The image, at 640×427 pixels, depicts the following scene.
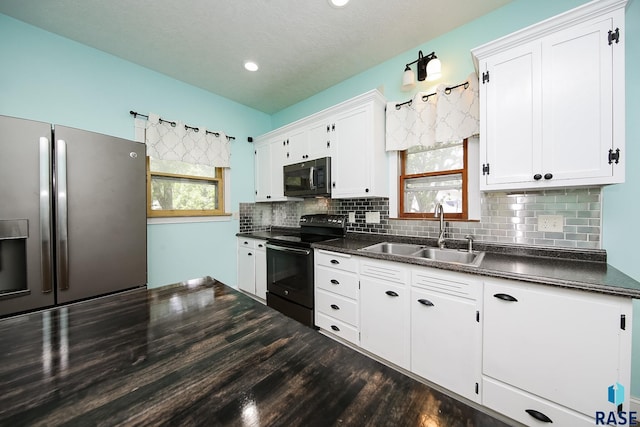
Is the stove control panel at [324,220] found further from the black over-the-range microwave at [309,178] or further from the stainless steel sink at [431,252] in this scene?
the stainless steel sink at [431,252]

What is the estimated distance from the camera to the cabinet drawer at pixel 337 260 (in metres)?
2.09

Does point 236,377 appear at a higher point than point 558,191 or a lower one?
lower

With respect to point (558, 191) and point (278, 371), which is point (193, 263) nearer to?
point (278, 371)

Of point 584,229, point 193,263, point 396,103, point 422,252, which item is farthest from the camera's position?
point 193,263

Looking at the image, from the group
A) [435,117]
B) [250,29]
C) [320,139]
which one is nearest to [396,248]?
[435,117]

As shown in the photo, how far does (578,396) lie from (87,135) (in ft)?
11.0

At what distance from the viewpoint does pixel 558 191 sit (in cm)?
170

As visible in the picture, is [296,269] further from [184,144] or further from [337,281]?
[184,144]

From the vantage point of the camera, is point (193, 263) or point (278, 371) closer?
point (278, 371)

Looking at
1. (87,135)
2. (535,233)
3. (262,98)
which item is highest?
(262,98)

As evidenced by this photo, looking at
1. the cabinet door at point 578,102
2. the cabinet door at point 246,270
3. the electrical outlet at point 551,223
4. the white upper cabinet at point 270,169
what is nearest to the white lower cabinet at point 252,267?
the cabinet door at point 246,270

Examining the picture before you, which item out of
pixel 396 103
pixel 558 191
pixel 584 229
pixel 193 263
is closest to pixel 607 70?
pixel 558 191

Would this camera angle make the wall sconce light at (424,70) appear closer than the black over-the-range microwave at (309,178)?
Yes

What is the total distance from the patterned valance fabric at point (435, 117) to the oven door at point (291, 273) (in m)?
1.46
